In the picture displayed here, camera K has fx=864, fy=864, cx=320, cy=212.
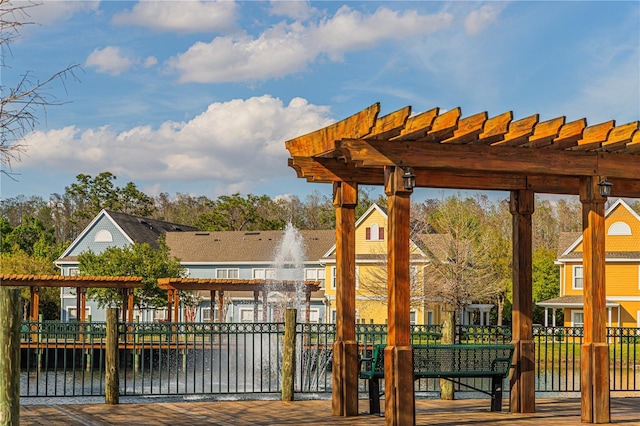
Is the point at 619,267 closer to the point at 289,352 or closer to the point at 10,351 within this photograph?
the point at 289,352

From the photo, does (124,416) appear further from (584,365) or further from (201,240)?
(201,240)

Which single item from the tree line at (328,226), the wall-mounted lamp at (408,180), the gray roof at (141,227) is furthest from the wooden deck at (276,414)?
the gray roof at (141,227)

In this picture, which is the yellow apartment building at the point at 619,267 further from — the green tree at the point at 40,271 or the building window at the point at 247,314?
the green tree at the point at 40,271

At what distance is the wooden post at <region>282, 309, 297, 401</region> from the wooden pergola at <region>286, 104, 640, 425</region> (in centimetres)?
158

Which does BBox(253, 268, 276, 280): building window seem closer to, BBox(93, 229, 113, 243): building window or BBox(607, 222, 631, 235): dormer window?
BBox(93, 229, 113, 243): building window

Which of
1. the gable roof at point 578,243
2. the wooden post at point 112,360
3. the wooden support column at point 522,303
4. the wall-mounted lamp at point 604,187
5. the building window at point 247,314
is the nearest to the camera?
the wall-mounted lamp at point 604,187

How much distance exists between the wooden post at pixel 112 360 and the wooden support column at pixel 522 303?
5.92 m

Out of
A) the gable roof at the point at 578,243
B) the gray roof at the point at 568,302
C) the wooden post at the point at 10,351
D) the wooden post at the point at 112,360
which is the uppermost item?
the gable roof at the point at 578,243

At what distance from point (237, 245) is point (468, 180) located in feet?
153

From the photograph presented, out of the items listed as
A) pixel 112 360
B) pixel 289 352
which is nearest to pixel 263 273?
pixel 289 352

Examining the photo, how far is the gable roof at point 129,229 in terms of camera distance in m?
55.3

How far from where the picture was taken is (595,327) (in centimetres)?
1123

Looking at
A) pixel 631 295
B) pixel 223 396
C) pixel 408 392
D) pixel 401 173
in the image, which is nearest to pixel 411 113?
pixel 401 173

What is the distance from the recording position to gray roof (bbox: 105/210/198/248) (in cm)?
5571
